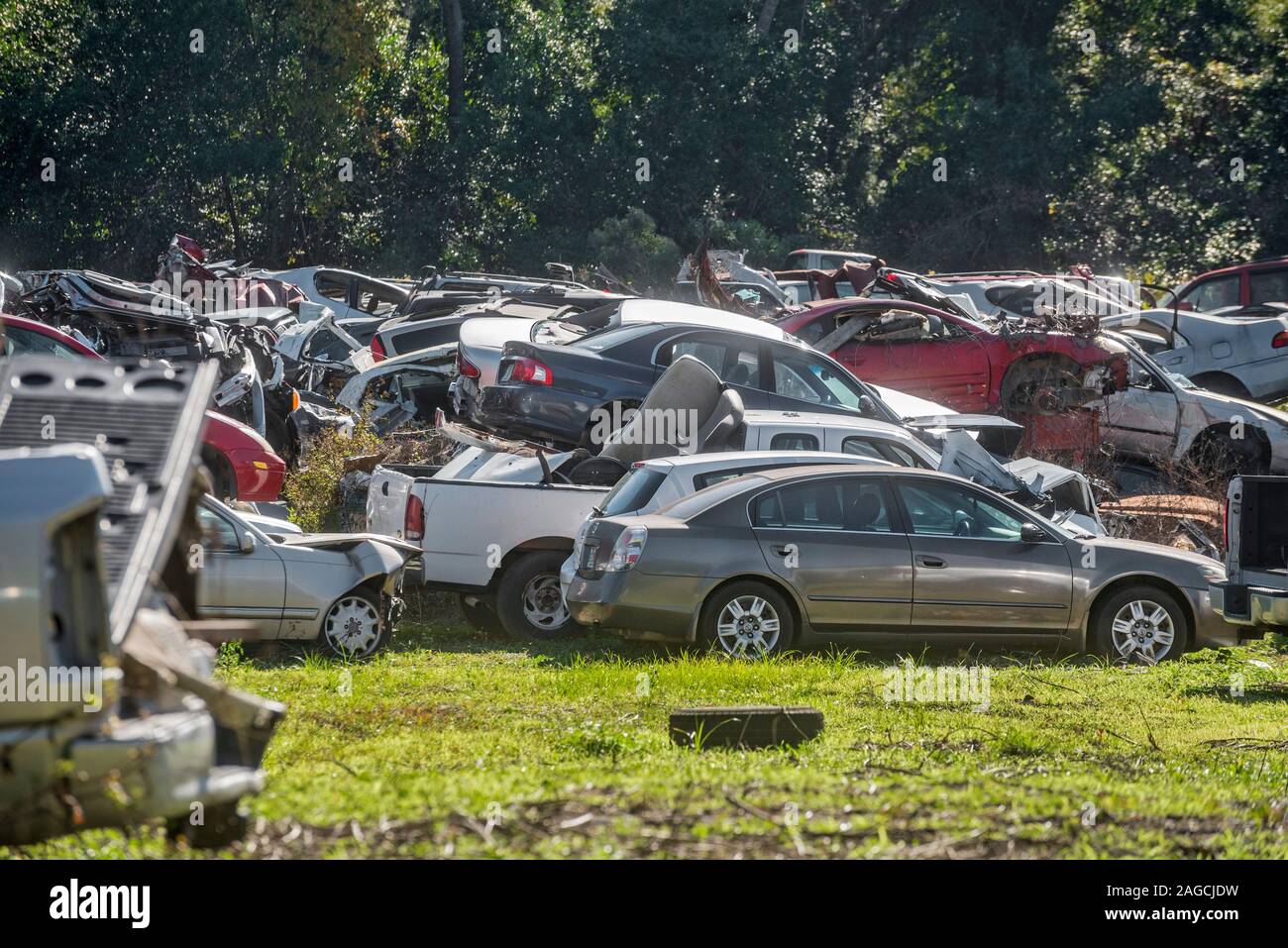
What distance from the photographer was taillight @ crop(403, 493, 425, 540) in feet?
37.7

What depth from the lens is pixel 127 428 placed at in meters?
4.16

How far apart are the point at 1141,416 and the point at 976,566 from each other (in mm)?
6952

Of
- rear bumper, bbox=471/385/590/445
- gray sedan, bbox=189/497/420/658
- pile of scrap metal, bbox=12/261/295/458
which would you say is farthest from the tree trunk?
gray sedan, bbox=189/497/420/658

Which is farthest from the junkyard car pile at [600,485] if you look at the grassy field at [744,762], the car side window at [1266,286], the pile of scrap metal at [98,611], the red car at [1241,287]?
the car side window at [1266,286]

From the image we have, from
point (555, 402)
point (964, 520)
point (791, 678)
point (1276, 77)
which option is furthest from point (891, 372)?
point (1276, 77)

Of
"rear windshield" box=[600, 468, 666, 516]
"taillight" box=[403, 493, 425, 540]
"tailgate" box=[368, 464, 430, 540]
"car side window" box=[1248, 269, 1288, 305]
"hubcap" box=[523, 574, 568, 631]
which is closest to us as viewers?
"rear windshield" box=[600, 468, 666, 516]

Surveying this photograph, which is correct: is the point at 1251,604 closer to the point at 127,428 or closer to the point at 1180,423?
the point at 1180,423

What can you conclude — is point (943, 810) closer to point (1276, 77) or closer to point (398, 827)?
point (398, 827)

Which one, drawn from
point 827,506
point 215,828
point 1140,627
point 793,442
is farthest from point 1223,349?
point 215,828

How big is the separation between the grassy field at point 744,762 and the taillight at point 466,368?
11.1ft

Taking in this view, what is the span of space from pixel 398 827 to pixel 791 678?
4.74 metres

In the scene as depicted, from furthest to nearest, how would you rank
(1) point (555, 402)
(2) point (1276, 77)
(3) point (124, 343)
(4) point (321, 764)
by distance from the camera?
(2) point (1276, 77) → (3) point (124, 343) → (1) point (555, 402) → (4) point (321, 764)

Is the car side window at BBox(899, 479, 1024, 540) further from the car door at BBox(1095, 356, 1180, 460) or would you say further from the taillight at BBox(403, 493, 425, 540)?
the car door at BBox(1095, 356, 1180, 460)

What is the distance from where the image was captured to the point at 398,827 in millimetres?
4844
